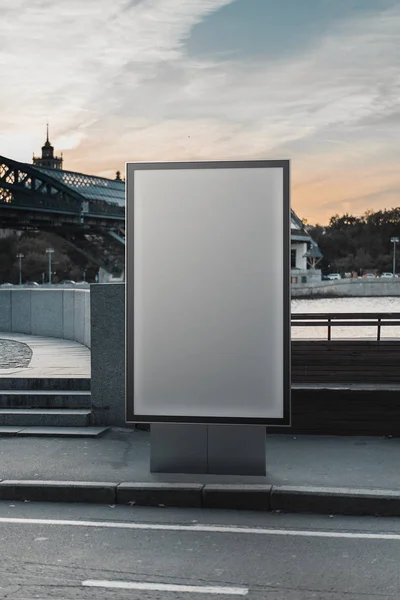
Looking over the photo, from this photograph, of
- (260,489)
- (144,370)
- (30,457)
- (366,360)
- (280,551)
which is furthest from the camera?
(366,360)

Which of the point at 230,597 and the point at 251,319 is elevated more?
the point at 251,319

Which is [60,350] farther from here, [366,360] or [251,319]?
[251,319]

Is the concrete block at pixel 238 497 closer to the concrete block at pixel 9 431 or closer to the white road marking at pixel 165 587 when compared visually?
the white road marking at pixel 165 587

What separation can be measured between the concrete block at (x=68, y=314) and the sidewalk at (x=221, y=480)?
8.52 metres

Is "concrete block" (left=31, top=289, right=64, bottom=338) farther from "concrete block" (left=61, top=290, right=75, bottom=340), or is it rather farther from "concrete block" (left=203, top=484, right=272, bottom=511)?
"concrete block" (left=203, top=484, right=272, bottom=511)

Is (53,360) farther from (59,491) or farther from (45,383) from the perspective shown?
(59,491)

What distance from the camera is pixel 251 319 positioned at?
718 cm

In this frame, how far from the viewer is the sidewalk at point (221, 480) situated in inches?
263

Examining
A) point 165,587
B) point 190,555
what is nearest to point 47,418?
point 190,555

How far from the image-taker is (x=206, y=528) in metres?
6.26

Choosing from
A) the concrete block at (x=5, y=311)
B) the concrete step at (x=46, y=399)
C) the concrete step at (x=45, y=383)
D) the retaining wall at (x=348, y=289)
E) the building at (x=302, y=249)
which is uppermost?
the building at (x=302, y=249)

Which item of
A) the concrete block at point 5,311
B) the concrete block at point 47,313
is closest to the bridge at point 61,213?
the concrete block at point 5,311

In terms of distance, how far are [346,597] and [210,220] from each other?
3.35 m

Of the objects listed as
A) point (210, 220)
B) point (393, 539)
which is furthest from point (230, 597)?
point (210, 220)
